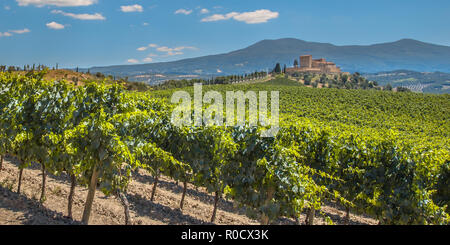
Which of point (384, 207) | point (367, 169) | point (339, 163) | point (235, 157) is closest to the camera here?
point (235, 157)

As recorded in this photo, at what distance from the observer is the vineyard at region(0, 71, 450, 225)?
6780mm

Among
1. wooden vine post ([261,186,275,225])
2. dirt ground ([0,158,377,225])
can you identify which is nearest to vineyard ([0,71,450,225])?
wooden vine post ([261,186,275,225])

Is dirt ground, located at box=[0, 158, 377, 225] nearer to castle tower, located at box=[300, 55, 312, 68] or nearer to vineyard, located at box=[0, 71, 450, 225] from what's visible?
vineyard, located at box=[0, 71, 450, 225]

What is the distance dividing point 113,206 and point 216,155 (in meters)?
3.67

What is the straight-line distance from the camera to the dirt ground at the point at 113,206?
7.77m

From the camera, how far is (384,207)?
9.20 meters

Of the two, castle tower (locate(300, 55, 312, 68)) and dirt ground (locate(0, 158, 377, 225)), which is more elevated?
castle tower (locate(300, 55, 312, 68))

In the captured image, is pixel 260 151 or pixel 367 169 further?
pixel 367 169

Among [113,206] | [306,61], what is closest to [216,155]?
[113,206]

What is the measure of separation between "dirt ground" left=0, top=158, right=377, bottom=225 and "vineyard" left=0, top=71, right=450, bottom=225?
0.74m
